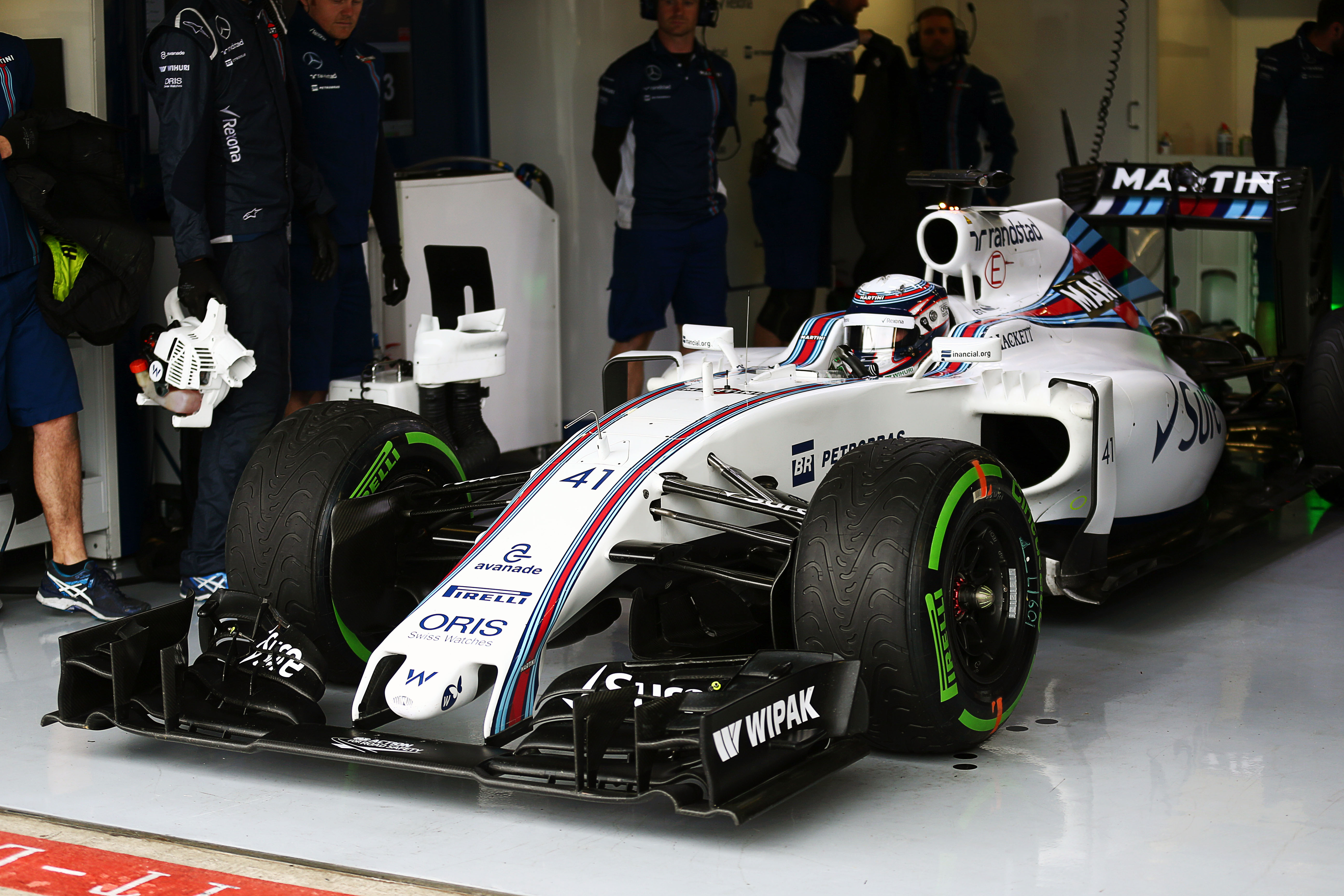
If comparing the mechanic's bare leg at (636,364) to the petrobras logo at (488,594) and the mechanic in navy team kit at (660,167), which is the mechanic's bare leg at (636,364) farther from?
the petrobras logo at (488,594)

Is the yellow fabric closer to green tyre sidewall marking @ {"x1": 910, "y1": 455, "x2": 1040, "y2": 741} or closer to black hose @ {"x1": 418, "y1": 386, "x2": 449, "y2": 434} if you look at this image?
black hose @ {"x1": 418, "y1": 386, "x2": 449, "y2": 434}

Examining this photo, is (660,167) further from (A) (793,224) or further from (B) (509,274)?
(A) (793,224)

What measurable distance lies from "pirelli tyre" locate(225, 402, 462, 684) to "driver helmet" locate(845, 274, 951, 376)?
152cm

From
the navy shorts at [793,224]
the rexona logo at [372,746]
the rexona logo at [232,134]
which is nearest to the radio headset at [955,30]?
the navy shorts at [793,224]

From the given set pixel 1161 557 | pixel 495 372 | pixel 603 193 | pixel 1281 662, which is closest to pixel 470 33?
pixel 603 193

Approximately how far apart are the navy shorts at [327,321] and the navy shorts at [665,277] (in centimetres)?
170

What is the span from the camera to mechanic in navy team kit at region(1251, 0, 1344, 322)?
9133mm

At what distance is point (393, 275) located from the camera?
6805 millimetres

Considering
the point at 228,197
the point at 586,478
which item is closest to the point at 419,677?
the point at 586,478

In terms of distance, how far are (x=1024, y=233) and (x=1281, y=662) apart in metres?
1.73

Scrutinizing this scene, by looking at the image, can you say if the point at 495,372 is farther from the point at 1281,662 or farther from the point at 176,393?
the point at 1281,662

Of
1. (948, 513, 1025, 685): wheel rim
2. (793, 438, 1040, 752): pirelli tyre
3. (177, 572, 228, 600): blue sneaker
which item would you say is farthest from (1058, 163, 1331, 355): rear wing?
(177, 572, 228, 600): blue sneaker

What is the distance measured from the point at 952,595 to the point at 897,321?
152 cm

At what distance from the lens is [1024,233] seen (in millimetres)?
5734
